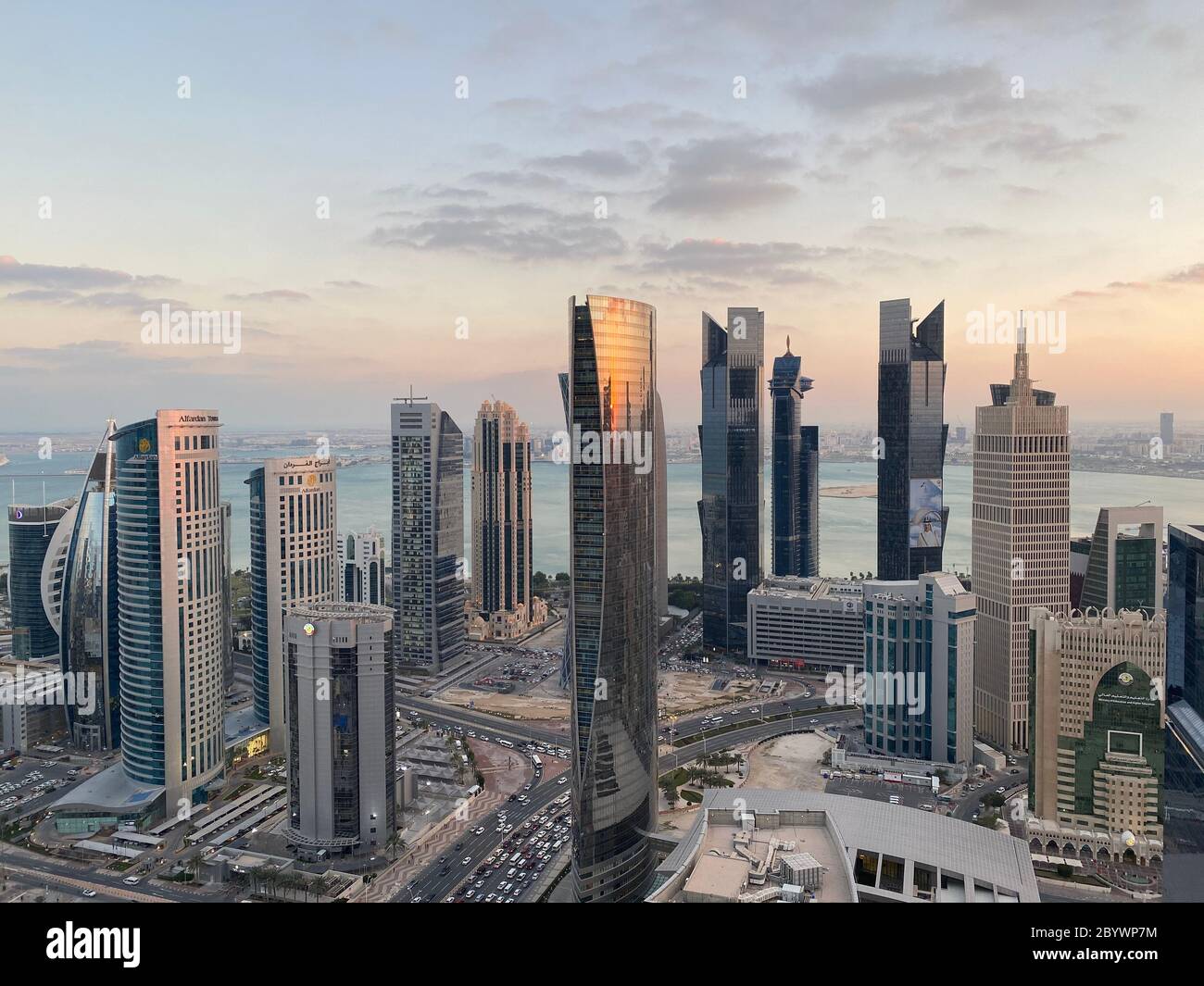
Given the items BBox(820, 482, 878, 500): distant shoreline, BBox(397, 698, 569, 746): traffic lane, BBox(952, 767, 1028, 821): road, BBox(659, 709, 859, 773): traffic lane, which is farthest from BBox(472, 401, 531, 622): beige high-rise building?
BBox(820, 482, 878, 500): distant shoreline

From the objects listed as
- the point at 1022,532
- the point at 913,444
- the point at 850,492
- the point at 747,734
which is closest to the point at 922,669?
the point at 1022,532

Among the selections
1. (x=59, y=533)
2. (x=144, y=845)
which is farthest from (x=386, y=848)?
(x=59, y=533)

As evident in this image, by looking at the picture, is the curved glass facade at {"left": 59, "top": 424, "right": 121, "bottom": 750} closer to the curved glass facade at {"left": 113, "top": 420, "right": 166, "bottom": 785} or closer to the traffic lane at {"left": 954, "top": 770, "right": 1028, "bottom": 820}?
the curved glass facade at {"left": 113, "top": 420, "right": 166, "bottom": 785}

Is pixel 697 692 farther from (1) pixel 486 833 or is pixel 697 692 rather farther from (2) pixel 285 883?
(2) pixel 285 883

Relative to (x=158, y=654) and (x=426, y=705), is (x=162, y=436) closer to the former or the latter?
(x=158, y=654)

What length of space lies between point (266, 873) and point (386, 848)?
200 cm

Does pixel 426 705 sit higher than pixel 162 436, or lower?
lower

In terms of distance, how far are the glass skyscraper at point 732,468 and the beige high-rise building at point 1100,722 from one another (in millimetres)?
14580

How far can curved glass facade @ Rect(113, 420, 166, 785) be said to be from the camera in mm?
17766

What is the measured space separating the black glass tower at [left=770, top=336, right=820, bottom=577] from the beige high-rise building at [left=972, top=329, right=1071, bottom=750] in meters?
13.8

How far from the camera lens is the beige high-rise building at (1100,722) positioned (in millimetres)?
15344

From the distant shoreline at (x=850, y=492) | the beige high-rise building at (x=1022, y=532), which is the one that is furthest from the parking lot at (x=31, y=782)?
the distant shoreline at (x=850, y=492)

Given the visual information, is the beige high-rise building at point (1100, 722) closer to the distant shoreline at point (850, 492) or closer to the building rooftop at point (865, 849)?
the building rooftop at point (865, 849)

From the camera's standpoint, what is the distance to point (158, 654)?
1784 cm
